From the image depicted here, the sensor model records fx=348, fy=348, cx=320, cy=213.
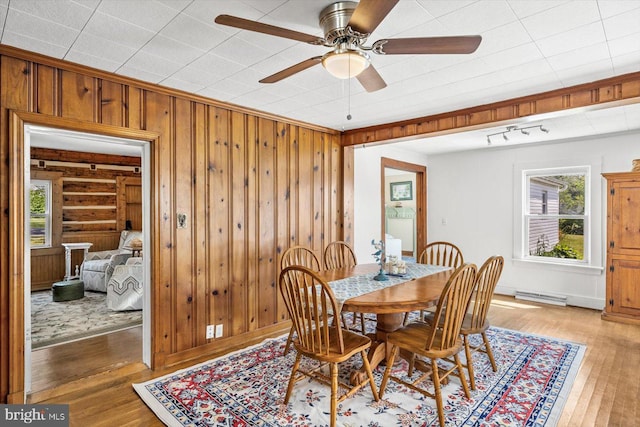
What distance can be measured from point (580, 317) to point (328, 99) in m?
4.12

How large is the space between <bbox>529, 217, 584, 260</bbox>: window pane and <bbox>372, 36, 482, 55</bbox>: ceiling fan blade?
4.56 meters

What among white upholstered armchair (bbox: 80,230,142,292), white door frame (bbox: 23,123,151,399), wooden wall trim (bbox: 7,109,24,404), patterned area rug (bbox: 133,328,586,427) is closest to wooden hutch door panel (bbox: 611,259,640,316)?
patterned area rug (bbox: 133,328,586,427)

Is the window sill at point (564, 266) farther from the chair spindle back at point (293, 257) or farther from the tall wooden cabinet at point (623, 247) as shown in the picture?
the chair spindle back at point (293, 257)

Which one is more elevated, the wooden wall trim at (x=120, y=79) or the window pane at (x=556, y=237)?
the wooden wall trim at (x=120, y=79)

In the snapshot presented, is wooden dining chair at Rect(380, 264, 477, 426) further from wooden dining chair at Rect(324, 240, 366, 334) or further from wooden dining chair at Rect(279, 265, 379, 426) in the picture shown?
wooden dining chair at Rect(324, 240, 366, 334)

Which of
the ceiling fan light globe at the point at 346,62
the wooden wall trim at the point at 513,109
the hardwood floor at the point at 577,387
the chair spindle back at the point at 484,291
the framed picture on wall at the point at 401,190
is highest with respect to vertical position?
the wooden wall trim at the point at 513,109

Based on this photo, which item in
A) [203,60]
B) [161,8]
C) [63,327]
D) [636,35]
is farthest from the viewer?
[63,327]

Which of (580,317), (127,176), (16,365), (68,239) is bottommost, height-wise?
(580,317)

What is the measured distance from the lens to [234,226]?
11.5 ft

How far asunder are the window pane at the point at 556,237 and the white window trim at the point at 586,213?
0.28ft

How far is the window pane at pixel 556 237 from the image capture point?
5.02 meters

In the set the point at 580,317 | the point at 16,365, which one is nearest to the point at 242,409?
the point at 16,365

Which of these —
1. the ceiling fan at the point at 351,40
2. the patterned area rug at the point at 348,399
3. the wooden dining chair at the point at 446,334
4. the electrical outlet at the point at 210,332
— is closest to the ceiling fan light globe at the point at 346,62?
the ceiling fan at the point at 351,40

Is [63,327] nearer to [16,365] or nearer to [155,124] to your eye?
[16,365]
